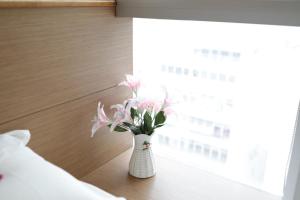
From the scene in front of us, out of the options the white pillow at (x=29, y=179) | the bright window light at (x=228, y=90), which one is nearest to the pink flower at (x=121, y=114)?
the bright window light at (x=228, y=90)

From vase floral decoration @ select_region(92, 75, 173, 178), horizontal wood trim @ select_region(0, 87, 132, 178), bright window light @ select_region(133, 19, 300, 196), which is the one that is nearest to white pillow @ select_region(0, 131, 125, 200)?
horizontal wood trim @ select_region(0, 87, 132, 178)

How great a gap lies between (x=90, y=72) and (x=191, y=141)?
58 cm

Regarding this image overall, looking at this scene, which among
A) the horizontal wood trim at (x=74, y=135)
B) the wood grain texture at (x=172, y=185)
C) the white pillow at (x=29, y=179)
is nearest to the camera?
the white pillow at (x=29, y=179)

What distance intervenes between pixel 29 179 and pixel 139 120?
0.54m

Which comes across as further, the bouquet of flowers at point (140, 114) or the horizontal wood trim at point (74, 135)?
the bouquet of flowers at point (140, 114)

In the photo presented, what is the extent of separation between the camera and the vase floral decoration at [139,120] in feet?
3.60

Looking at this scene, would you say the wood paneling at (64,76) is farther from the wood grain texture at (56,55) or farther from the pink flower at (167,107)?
the pink flower at (167,107)

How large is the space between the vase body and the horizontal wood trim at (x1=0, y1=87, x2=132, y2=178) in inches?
6.5

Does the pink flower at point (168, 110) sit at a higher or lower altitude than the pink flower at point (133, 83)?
lower

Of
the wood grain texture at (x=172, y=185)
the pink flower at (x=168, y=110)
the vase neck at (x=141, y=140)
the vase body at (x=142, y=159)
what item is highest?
the pink flower at (x=168, y=110)

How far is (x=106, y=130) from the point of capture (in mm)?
1262

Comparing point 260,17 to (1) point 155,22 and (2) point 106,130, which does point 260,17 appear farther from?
(2) point 106,130

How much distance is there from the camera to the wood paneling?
84cm

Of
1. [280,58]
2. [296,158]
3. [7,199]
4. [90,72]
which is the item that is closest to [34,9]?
[90,72]
